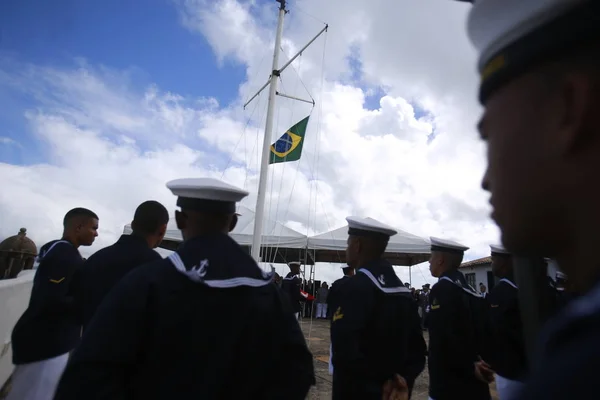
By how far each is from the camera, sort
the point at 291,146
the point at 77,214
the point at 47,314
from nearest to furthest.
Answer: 1. the point at 47,314
2. the point at 77,214
3. the point at 291,146

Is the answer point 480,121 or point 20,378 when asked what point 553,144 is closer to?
point 480,121

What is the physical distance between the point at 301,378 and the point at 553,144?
4.88 feet

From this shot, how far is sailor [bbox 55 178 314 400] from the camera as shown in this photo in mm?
1308

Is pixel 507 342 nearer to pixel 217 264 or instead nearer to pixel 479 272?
pixel 217 264

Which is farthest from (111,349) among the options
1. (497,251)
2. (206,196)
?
(497,251)

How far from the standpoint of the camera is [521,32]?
22.3 inches

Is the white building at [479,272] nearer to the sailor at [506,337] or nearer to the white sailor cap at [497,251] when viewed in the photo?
the white sailor cap at [497,251]

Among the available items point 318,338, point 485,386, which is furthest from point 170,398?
point 318,338

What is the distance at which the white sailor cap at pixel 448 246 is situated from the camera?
3943 millimetres

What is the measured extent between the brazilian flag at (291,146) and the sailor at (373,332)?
614 centimetres

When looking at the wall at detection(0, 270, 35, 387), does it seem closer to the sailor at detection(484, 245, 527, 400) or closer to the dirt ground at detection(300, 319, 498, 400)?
the dirt ground at detection(300, 319, 498, 400)

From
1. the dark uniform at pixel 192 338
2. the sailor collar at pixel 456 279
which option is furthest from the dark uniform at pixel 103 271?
the sailor collar at pixel 456 279

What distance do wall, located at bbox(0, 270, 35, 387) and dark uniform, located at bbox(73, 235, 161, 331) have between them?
1.79 m

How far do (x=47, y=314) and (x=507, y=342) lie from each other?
383 cm
